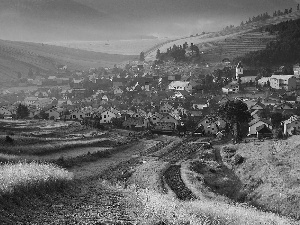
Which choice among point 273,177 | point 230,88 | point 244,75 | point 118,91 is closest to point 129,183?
point 273,177

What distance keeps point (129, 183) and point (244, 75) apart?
10039 cm

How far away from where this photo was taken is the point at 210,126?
7494cm

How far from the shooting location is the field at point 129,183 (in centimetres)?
1759

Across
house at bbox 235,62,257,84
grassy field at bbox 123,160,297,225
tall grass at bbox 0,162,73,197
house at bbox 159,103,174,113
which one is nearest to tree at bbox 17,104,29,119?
house at bbox 159,103,174,113

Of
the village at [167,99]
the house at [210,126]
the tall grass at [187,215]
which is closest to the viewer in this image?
the tall grass at [187,215]

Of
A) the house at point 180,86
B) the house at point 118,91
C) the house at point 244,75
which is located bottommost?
the house at point 118,91

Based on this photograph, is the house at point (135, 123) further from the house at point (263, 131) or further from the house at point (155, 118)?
the house at point (263, 131)

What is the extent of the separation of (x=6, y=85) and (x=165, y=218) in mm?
163190

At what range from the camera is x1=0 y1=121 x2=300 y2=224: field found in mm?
17594

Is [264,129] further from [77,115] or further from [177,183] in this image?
[77,115]

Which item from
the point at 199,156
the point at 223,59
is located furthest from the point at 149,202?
the point at 223,59

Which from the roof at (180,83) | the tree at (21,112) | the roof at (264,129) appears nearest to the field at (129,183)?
the roof at (264,129)

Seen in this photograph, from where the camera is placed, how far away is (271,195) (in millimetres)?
27094

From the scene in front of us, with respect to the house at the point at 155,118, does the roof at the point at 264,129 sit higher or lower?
higher
